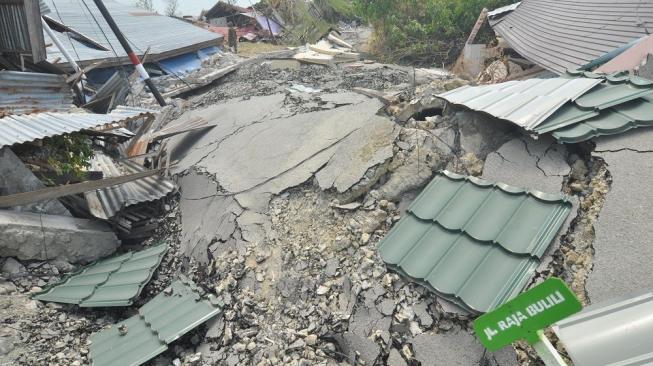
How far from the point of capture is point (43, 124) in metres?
4.70

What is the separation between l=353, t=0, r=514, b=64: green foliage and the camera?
12781 millimetres

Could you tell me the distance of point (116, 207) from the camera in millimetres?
4965

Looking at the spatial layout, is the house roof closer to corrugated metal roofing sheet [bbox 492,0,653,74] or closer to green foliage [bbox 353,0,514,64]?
green foliage [bbox 353,0,514,64]

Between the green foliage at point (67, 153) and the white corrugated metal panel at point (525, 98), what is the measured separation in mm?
4751

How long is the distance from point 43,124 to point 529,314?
18.5 feet

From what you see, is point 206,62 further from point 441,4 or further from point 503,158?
point 503,158

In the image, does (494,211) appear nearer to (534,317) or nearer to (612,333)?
Result: (612,333)

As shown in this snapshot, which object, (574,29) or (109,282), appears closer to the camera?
(109,282)

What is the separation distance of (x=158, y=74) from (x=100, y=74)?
1794 millimetres

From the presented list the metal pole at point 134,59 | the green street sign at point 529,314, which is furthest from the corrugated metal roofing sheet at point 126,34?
the green street sign at point 529,314

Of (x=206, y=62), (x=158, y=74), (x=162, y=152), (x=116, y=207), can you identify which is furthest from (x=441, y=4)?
(x=116, y=207)

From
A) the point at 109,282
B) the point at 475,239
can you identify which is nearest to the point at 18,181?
the point at 109,282

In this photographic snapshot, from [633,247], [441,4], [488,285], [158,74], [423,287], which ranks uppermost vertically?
[441,4]

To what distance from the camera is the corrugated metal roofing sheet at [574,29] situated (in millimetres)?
6406
